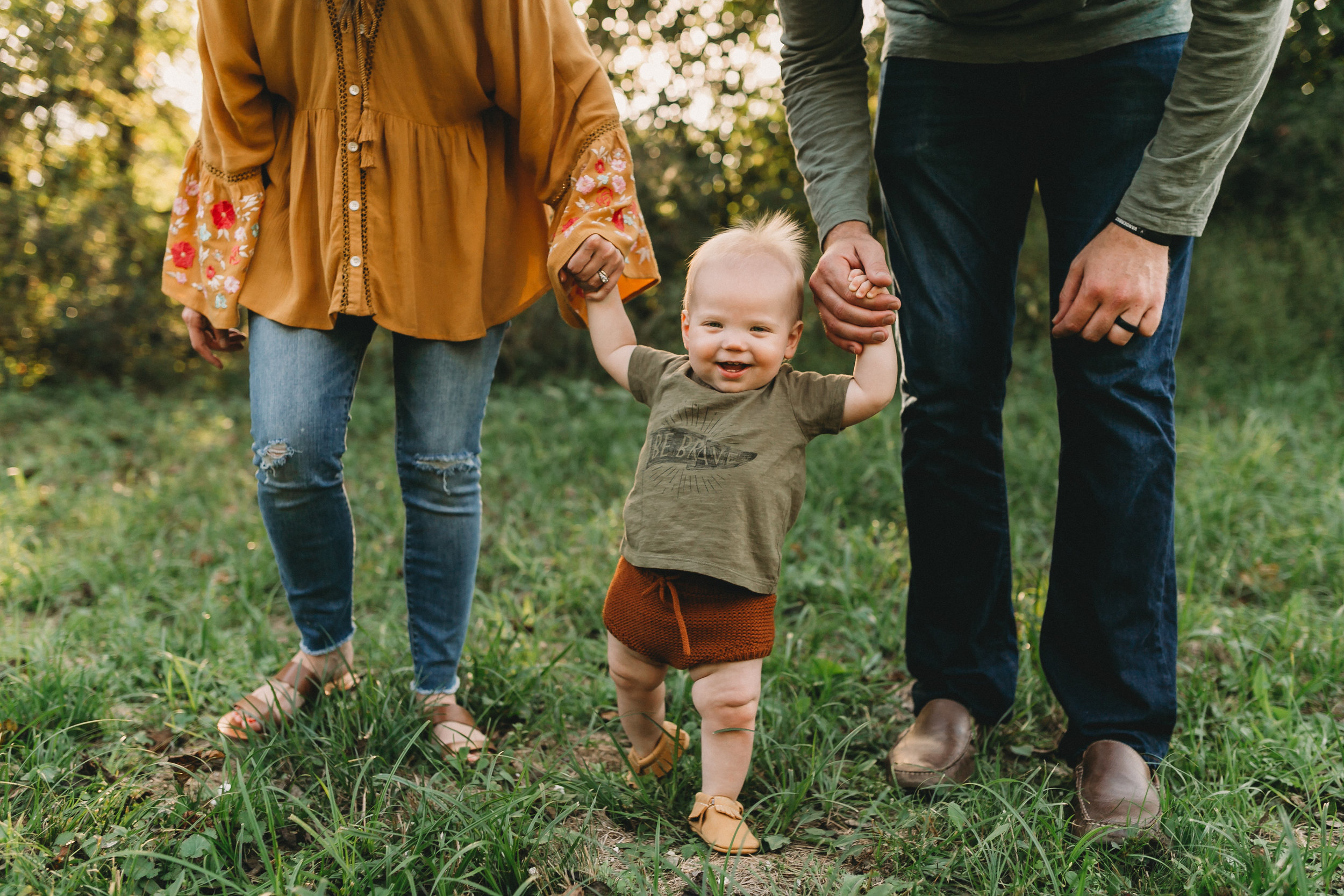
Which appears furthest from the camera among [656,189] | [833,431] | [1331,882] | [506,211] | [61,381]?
[61,381]

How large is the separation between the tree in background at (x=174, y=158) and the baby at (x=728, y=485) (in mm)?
4601

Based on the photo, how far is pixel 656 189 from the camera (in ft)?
21.4

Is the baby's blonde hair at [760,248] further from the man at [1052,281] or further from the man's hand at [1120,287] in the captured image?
the man's hand at [1120,287]

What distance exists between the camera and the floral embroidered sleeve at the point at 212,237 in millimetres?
1965

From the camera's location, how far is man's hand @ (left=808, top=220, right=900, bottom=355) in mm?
1714

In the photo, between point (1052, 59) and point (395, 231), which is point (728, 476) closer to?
point (395, 231)

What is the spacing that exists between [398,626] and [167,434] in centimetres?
387

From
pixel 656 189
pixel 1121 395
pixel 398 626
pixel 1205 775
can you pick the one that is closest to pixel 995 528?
pixel 1121 395

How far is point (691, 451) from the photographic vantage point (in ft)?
5.71

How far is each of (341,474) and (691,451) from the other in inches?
32.4

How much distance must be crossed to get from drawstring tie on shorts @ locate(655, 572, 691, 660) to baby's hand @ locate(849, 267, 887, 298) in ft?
2.14

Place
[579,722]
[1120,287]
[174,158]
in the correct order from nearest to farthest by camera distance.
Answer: [1120,287], [579,722], [174,158]

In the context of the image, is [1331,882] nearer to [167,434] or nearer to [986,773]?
[986,773]

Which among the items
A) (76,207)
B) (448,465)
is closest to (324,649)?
(448,465)
